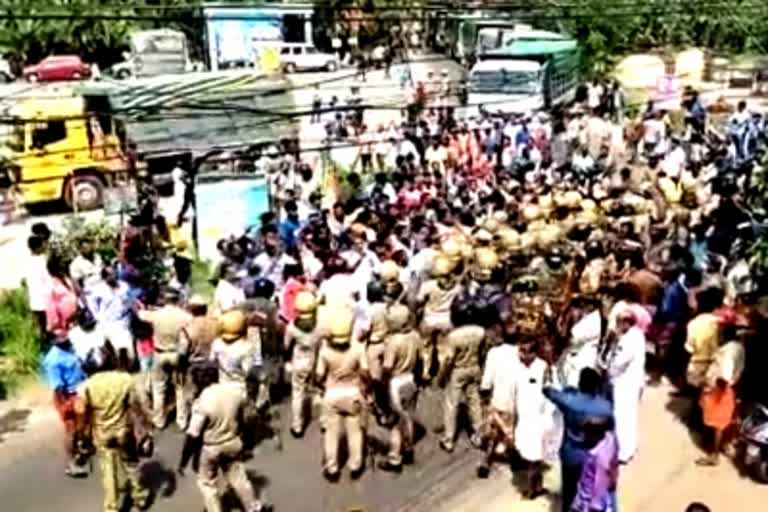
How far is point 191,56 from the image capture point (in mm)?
37406

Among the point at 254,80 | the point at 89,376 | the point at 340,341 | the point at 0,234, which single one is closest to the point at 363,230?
the point at 340,341

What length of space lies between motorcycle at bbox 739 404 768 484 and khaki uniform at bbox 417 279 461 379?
2.80 meters

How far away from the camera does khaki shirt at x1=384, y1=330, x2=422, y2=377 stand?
421 inches

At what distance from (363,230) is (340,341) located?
361cm

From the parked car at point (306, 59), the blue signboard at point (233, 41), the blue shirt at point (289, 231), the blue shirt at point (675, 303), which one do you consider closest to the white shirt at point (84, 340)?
the blue shirt at point (289, 231)

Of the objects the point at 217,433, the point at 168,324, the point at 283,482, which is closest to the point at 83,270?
the point at 168,324

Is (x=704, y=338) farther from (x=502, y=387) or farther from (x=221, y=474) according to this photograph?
(x=221, y=474)

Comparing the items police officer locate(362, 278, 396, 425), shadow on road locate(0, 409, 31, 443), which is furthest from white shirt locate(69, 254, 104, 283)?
police officer locate(362, 278, 396, 425)

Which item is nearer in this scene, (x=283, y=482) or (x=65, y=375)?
(x=65, y=375)

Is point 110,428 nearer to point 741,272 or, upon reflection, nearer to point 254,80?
point 741,272

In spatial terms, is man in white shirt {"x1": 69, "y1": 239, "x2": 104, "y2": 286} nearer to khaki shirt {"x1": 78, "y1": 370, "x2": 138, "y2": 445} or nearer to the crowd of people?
the crowd of people

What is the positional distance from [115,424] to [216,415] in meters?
0.91

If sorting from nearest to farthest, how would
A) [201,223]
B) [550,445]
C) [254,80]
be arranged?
1. [550,445]
2. [201,223]
3. [254,80]

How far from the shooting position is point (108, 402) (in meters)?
9.56
